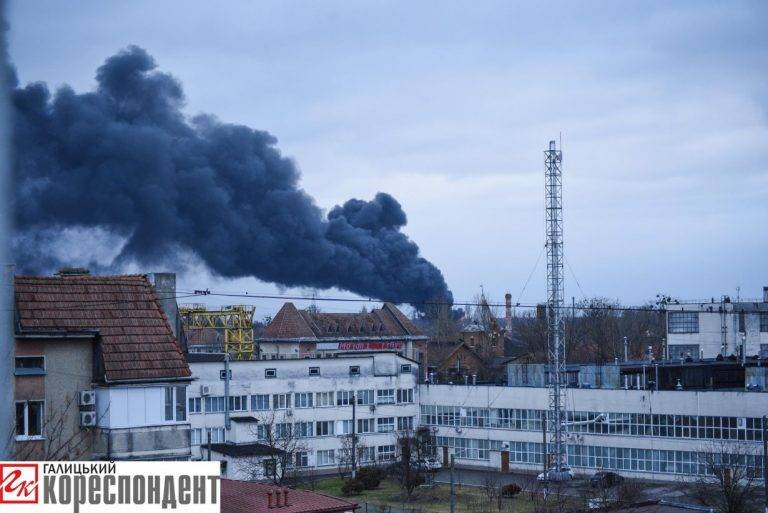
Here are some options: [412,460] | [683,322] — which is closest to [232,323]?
[412,460]

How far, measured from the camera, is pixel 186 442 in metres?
14.9

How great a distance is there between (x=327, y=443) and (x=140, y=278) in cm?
2685

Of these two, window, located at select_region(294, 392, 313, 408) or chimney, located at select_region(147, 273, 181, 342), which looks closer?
chimney, located at select_region(147, 273, 181, 342)

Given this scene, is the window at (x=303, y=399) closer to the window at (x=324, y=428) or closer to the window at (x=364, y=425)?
the window at (x=324, y=428)

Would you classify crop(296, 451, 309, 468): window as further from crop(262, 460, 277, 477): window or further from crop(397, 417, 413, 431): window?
crop(262, 460, 277, 477): window

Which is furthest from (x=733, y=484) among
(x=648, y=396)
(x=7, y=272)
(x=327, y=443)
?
(x=7, y=272)

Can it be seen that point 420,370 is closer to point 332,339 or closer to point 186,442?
point 332,339

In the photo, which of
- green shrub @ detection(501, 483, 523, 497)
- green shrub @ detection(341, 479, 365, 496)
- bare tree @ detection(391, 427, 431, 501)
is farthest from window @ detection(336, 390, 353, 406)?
green shrub @ detection(501, 483, 523, 497)

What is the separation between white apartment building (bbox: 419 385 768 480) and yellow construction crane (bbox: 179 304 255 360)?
412 inches

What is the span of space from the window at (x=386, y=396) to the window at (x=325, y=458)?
3.12m

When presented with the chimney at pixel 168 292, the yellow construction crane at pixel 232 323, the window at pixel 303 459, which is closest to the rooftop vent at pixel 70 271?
the chimney at pixel 168 292

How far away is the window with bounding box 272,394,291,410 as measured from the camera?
40281 millimetres

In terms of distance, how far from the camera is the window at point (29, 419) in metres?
13.4

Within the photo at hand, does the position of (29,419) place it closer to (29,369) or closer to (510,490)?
(29,369)
